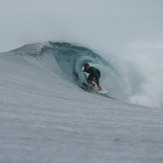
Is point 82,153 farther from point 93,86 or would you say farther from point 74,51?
point 74,51

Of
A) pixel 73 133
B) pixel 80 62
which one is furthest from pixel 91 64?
pixel 73 133

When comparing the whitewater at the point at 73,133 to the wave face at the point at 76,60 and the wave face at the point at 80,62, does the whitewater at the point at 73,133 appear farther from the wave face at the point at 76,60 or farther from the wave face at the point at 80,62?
the wave face at the point at 76,60

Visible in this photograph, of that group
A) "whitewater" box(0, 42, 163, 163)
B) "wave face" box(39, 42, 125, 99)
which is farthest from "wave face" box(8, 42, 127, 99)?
"whitewater" box(0, 42, 163, 163)

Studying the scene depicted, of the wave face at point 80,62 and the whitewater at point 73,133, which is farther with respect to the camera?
the wave face at point 80,62

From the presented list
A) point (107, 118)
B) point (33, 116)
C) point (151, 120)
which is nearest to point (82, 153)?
point (33, 116)

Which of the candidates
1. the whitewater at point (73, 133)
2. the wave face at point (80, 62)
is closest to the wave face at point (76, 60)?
the wave face at point (80, 62)

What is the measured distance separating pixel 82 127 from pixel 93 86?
7.50 meters

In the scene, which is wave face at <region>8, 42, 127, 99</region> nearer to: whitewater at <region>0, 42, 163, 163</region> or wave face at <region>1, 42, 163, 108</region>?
wave face at <region>1, 42, 163, 108</region>

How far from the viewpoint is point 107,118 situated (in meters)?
4.31

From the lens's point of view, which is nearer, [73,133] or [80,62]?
[73,133]

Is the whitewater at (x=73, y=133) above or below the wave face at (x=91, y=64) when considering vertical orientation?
below

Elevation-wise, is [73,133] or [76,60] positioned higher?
[76,60]

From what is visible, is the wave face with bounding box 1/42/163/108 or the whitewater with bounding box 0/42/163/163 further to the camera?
the wave face with bounding box 1/42/163/108

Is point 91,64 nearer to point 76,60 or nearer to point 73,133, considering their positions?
point 76,60
